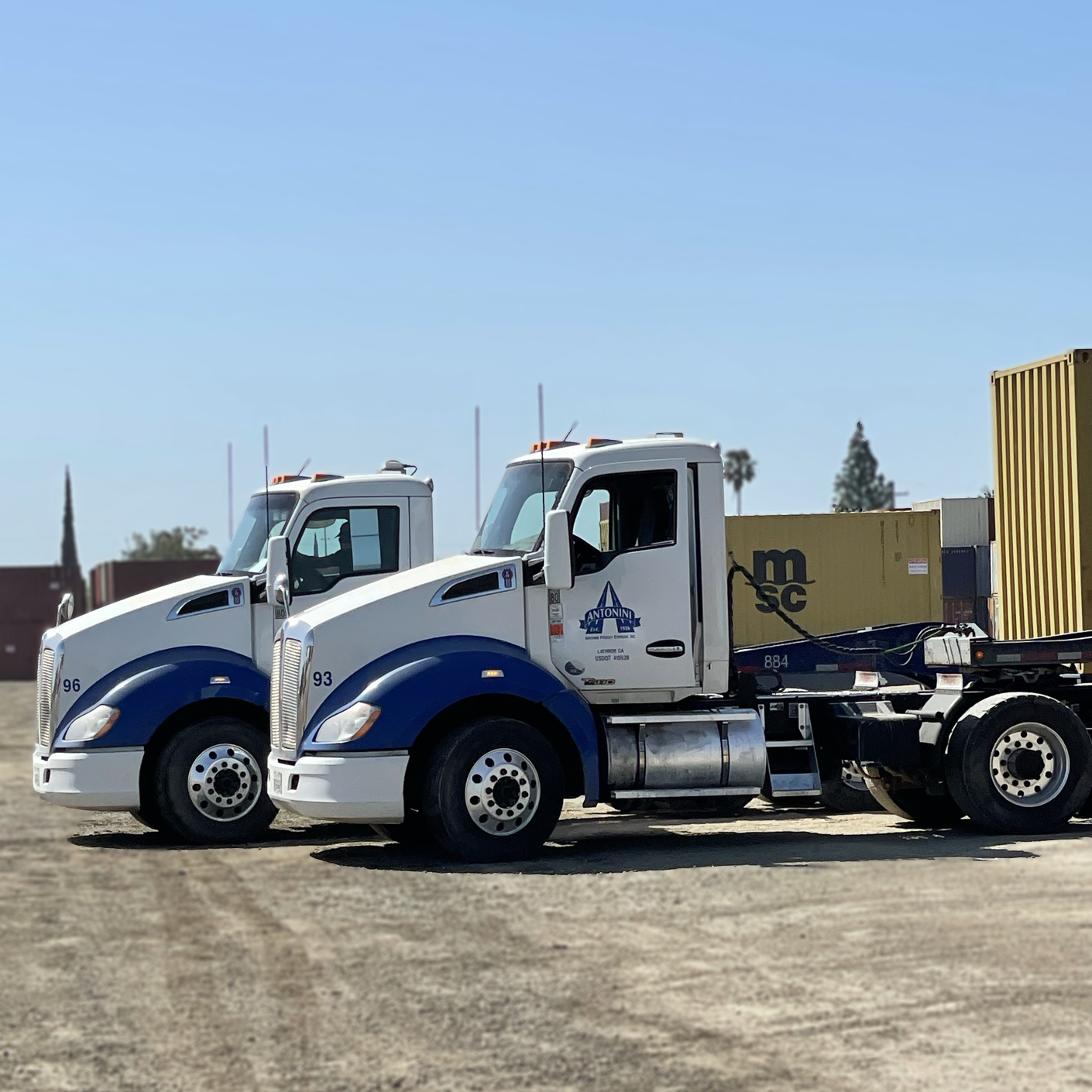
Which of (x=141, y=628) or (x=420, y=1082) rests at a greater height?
(x=141, y=628)

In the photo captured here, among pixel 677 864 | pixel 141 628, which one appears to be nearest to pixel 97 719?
pixel 141 628

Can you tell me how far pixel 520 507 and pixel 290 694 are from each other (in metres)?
2.09

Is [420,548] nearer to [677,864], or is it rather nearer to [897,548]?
[677,864]

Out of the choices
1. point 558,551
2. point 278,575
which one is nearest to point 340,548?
point 278,575

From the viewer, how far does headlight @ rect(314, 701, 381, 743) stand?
441 inches

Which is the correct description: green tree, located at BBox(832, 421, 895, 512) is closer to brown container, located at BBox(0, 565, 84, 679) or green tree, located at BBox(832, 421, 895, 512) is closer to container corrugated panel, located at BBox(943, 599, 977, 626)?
brown container, located at BBox(0, 565, 84, 679)

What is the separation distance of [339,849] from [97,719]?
2.15 meters

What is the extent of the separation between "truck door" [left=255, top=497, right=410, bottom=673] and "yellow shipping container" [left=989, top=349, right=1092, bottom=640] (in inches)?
205

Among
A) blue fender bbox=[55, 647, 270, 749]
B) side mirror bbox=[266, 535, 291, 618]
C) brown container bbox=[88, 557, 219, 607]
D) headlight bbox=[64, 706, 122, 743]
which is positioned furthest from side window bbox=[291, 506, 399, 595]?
brown container bbox=[88, 557, 219, 607]

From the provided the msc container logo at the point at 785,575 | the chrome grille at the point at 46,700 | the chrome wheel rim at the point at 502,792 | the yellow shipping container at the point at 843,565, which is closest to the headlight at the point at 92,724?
the chrome grille at the point at 46,700

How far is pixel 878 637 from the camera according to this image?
13969 millimetres

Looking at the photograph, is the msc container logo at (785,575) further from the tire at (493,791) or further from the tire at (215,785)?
the tire at (493,791)

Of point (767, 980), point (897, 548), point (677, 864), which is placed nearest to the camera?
point (767, 980)

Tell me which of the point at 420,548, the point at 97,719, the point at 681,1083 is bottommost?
the point at 681,1083
